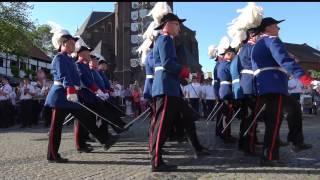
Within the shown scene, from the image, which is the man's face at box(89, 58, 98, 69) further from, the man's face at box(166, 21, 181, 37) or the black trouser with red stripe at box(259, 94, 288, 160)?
the black trouser with red stripe at box(259, 94, 288, 160)

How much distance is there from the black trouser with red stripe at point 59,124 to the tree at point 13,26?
3495cm

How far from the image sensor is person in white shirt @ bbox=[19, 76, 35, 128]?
723 inches

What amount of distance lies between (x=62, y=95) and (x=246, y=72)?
2.94m

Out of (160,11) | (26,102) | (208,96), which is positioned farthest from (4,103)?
(160,11)

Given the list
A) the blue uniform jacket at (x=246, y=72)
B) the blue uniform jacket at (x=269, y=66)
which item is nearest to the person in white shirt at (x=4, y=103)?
the blue uniform jacket at (x=246, y=72)

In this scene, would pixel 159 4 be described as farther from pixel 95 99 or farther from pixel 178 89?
pixel 95 99

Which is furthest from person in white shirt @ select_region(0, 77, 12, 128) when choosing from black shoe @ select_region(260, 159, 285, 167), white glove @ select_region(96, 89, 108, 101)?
black shoe @ select_region(260, 159, 285, 167)

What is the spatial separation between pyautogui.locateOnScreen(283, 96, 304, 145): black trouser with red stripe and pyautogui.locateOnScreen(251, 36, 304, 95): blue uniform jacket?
0.20m

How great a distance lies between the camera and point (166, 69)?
723 centimetres

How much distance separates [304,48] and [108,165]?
89870 millimetres

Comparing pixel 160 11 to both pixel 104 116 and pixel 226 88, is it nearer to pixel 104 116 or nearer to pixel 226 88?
pixel 104 116

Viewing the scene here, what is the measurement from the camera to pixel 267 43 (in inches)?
287

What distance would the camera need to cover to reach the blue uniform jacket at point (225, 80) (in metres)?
10.1

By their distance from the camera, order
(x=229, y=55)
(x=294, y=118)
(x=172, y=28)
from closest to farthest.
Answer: (x=172, y=28)
(x=294, y=118)
(x=229, y=55)
